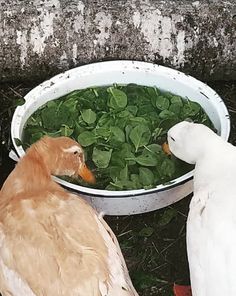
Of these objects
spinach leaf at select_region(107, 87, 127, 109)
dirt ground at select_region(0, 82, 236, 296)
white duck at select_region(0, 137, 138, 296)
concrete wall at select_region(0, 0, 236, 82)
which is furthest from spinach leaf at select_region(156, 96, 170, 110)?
white duck at select_region(0, 137, 138, 296)

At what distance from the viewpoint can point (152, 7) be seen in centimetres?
334

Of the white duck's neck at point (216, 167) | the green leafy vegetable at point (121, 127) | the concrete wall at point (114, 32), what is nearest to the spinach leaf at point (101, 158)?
the green leafy vegetable at point (121, 127)

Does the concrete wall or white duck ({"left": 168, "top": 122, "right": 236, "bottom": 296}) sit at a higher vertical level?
the concrete wall

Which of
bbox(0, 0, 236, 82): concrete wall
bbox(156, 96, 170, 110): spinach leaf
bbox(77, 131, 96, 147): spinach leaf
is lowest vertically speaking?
bbox(77, 131, 96, 147): spinach leaf

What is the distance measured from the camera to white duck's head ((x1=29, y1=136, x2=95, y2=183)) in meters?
2.86

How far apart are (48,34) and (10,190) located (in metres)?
0.83

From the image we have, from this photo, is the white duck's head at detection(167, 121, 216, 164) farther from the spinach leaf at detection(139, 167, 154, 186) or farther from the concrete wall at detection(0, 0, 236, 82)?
the concrete wall at detection(0, 0, 236, 82)

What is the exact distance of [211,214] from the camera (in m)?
2.57

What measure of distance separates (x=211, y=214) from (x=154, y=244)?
577 mm

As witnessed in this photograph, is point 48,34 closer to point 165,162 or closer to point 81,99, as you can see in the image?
point 81,99

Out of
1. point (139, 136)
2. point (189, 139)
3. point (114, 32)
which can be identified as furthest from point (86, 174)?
point (114, 32)

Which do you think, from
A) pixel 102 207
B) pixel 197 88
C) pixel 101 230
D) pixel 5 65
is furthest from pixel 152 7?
pixel 101 230

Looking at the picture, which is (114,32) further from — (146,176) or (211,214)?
(211,214)

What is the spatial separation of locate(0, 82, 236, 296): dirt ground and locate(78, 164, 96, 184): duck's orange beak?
9.6 inches
